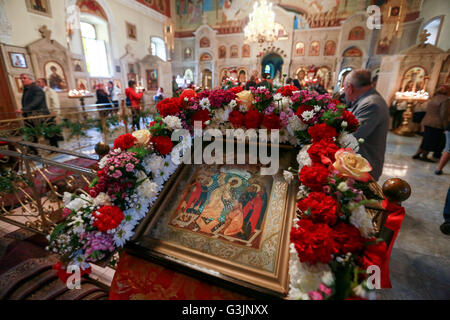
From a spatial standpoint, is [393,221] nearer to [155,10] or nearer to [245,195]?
[245,195]

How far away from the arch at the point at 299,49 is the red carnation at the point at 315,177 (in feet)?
60.6

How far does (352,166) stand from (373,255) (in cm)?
40

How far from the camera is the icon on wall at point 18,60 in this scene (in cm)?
854

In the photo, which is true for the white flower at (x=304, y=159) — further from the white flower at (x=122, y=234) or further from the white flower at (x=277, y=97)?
the white flower at (x=122, y=234)

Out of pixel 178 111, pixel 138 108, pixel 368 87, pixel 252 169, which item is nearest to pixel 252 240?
pixel 252 169

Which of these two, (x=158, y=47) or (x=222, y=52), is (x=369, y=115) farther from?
(x=158, y=47)

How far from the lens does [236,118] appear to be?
158cm

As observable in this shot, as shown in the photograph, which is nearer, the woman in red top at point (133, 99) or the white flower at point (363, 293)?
the white flower at point (363, 293)

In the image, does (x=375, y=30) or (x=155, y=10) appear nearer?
(x=375, y=30)

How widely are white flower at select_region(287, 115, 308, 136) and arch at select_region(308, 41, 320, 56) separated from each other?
17965 mm

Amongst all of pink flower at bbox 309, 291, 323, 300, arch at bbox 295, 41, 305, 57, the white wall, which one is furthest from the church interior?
arch at bbox 295, 41, 305, 57

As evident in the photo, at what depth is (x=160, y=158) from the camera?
4.81 ft

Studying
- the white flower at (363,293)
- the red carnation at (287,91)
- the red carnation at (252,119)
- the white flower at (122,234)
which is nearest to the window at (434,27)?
the red carnation at (287,91)

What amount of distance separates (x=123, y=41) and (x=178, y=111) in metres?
15.7
